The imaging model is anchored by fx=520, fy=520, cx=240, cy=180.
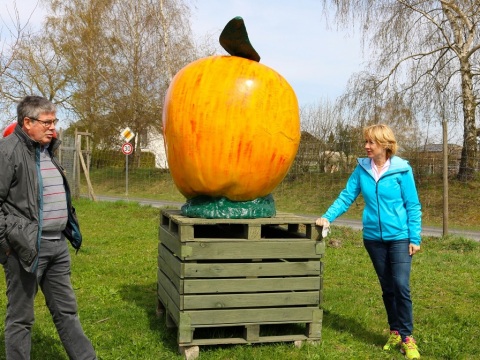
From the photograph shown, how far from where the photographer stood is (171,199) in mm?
18484

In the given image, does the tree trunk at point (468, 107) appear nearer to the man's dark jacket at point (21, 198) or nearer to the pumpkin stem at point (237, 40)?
the pumpkin stem at point (237, 40)

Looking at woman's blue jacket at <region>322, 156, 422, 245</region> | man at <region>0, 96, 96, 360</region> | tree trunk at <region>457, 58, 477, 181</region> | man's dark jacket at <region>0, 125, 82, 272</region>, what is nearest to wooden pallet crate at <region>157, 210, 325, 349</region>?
woman's blue jacket at <region>322, 156, 422, 245</region>

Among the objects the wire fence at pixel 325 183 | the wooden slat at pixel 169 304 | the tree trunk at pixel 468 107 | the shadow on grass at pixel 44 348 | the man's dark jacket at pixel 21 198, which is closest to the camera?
the man's dark jacket at pixel 21 198

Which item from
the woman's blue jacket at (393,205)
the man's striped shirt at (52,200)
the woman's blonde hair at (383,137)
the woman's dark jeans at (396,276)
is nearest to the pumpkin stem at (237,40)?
the woman's blonde hair at (383,137)

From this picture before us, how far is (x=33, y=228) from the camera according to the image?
288 cm

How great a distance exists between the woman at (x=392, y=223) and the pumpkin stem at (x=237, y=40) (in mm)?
1068

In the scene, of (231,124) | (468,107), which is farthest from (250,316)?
(468,107)

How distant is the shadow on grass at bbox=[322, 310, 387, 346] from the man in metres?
2.07

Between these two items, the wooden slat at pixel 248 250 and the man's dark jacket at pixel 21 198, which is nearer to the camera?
the man's dark jacket at pixel 21 198

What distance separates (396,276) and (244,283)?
3.61 ft

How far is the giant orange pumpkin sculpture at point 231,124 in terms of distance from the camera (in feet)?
12.1

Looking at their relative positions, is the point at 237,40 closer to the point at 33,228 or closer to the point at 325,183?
the point at 33,228

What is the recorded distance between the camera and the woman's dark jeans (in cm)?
374

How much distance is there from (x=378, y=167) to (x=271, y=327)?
4.93 ft
